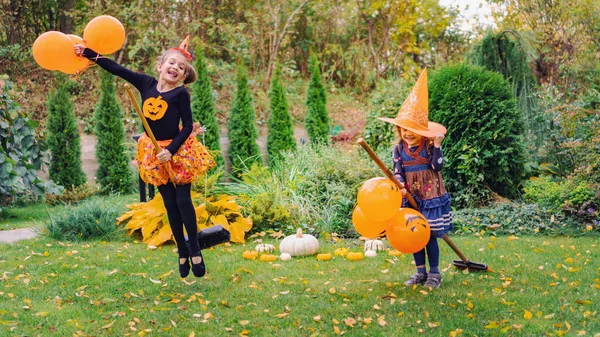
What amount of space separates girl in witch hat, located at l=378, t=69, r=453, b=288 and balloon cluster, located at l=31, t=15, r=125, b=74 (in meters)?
1.93

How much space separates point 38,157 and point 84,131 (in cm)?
263

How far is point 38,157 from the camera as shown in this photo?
852cm

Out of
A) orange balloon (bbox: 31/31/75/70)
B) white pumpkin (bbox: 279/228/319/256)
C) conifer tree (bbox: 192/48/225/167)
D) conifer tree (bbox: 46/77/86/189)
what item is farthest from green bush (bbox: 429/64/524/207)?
conifer tree (bbox: 46/77/86/189)

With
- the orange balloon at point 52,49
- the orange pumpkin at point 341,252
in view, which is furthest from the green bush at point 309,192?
the orange balloon at point 52,49

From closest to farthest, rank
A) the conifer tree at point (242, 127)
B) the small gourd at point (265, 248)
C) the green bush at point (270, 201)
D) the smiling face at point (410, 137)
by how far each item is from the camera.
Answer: the smiling face at point (410, 137) → the small gourd at point (265, 248) → the green bush at point (270, 201) → the conifer tree at point (242, 127)

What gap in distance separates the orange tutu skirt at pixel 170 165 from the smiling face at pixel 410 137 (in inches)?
55.1

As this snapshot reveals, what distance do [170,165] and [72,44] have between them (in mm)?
984

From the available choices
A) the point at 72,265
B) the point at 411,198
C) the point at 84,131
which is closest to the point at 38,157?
the point at 84,131

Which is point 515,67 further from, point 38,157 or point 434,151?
point 38,157

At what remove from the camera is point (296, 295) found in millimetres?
4473

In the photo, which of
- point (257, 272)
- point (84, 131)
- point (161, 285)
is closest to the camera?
point (161, 285)

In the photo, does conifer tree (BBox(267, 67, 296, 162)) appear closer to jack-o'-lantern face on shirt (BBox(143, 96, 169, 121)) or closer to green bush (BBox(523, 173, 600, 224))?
Answer: green bush (BBox(523, 173, 600, 224))

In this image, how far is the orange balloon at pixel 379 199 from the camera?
4148mm

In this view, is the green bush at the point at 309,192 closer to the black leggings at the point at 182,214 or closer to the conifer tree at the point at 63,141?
the black leggings at the point at 182,214
